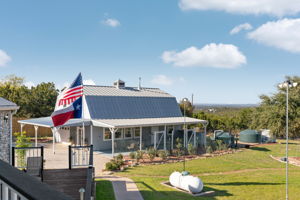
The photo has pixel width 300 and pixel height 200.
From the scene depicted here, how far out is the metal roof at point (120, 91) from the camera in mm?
24844

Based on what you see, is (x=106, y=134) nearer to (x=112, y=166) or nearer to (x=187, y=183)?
(x=112, y=166)

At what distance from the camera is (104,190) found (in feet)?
38.2

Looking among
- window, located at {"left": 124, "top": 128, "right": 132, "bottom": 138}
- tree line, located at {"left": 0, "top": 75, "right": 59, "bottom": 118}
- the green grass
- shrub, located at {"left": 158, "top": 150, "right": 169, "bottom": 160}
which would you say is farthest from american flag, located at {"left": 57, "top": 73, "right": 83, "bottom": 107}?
tree line, located at {"left": 0, "top": 75, "right": 59, "bottom": 118}

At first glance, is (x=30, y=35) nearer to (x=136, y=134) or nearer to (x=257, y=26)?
(x=136, y=134)

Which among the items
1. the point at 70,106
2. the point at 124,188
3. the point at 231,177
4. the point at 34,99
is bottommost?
the point at 231,177

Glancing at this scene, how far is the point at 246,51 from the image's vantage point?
3197 centimetres

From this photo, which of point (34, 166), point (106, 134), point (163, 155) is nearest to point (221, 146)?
point (163, 155)

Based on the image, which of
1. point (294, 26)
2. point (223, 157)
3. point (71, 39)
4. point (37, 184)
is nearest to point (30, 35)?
point (71, 39)

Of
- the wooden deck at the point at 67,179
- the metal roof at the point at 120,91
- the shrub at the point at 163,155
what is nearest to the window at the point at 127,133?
the metal roof at the point at 120,91

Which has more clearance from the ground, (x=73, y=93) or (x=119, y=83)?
(x=119, y=83)

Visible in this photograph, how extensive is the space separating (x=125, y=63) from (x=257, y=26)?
47.6 feet

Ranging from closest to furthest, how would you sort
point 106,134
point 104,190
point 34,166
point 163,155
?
point 34,166, point 104,190, point 163,155, point 106,134

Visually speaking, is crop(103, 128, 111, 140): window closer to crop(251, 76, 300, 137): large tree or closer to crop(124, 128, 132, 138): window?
crop(124, 128, 132, 138): window

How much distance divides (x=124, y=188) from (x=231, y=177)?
22.9ft
